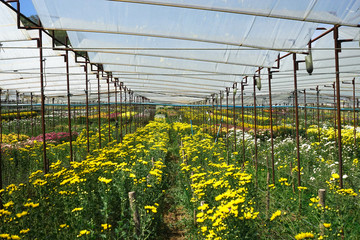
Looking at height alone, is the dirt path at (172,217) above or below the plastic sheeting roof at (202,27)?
below

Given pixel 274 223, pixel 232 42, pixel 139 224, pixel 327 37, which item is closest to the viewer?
pixel 274 223

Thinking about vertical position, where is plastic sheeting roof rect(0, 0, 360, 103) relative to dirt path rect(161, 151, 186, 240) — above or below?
above

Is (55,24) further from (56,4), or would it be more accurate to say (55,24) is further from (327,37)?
(327,37)

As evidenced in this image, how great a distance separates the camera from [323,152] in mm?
8352

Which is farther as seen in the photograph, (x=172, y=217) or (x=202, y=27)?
(x=172, y=217)

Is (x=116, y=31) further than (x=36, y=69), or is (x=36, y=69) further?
(x=36, y=69)

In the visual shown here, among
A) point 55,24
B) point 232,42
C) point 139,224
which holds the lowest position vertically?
point 139,224

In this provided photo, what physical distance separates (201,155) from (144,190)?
13.9 feet

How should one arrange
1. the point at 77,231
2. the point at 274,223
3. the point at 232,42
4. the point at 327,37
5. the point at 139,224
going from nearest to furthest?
the point at 77,231 → the point at 274,223 → the point at 139,224 → the point at 232,42 → the point at 327,37

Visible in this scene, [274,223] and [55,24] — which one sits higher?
[55,24]

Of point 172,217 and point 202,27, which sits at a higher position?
point 202,27

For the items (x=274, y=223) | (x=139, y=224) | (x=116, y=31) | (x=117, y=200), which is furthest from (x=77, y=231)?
(x=116, y=31)

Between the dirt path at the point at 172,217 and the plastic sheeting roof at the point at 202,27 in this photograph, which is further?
the dirt path at the point at 172,217

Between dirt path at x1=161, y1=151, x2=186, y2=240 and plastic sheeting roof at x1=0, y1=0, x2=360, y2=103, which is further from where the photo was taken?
dirt path at x1=161, y1=151, x2=186, y2=240
